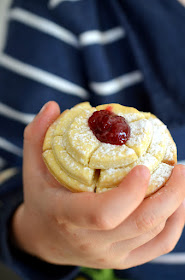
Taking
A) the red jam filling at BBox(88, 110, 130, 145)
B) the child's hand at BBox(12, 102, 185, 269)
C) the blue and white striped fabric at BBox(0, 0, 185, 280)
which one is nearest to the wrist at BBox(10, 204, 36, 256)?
the child's hand at BBox(12, 102, 185, 269)

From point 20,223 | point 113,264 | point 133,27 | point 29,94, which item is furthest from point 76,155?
point 133,27

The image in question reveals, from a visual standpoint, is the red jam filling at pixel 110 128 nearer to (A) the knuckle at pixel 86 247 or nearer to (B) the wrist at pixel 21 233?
(A) the knuckle at pixel 86 247

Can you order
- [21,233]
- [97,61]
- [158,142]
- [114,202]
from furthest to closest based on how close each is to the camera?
[97,61] → [21,233] → [158,142] → [114,202]

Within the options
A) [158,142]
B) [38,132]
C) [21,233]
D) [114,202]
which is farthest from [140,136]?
[21,233]

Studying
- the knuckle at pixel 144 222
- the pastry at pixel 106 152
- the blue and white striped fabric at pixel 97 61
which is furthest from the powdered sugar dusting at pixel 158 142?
the blue and white striped fabric at pixel 97 61

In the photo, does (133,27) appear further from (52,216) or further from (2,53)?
(52,216)

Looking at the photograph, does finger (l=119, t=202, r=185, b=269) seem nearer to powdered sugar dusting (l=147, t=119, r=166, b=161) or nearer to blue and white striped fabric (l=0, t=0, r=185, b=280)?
powdered sugar dusting (l=147, t=119, r=166, b=161)

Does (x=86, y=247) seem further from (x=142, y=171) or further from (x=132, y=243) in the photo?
(x=142, y=171)

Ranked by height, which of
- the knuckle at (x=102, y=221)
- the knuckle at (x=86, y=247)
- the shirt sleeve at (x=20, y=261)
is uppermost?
the knuckle at (x=102, y=221)
